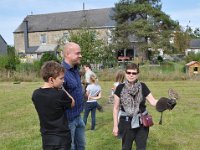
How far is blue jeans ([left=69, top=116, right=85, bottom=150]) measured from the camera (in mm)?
4898

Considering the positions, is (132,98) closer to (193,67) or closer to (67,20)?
(193,67)

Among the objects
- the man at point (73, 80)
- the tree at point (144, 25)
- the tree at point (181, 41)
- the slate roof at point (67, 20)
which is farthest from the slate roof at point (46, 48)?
the man at point (73, 80)

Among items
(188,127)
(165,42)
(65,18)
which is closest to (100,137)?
(188,127)

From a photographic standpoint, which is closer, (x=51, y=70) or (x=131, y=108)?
(x=51, y=70)

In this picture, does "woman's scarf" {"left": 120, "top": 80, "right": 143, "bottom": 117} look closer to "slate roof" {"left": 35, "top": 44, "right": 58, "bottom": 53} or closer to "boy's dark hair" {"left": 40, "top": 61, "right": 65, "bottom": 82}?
"boy's dark hair" {"left": 40, "top": 61, "right": 65, "bottom": 82}

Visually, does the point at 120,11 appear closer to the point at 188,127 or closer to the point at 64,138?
the point at 188,127

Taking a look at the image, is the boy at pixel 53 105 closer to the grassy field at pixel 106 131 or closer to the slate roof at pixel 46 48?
the grassy field at pixel 106 131

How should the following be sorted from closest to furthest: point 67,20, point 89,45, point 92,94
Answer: point 92,94 → point 89,45 → point 67,20

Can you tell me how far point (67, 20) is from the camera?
231ft

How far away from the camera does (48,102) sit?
164 inches

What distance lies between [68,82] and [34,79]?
2421 centimetres

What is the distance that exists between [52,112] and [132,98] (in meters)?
1.36

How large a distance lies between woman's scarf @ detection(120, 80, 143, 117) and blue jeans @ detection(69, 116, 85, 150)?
67 centimetres

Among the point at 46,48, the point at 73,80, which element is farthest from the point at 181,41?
the point at 73,80
